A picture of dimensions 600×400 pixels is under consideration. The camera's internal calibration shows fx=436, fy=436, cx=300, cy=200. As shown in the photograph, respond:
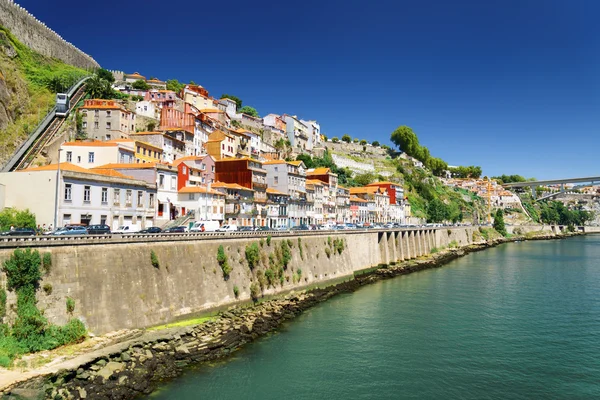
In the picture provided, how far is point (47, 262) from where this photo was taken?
69.1ft

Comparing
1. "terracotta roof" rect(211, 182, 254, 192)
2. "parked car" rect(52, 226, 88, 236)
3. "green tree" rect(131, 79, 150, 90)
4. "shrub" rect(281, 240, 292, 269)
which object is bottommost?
"shrub" rect(281, 240, 292, 269)

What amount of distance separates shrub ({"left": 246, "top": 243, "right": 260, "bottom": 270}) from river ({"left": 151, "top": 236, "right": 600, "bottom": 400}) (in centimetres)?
588

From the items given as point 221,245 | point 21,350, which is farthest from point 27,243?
point 221,245

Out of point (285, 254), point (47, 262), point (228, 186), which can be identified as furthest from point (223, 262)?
point (228, 186)

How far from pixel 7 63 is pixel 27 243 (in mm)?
58323

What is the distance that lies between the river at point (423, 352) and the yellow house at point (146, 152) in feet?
97.1

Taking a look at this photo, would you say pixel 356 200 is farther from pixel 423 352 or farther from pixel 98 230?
pixel 98 230

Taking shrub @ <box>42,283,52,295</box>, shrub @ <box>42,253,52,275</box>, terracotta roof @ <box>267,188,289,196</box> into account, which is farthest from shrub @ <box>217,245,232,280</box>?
terracotta roof @ <box>267,188,289,196</box>

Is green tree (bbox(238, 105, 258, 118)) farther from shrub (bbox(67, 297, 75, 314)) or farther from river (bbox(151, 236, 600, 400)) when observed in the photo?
shrub (bbox(67, 297, 75, 314))

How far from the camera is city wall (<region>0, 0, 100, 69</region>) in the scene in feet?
256

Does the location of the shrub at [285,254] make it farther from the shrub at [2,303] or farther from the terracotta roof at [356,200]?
the terracotta roof at [356,200]

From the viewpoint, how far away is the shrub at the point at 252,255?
35.0m

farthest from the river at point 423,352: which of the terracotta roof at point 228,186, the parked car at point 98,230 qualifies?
the terracotta roof at point 228,186

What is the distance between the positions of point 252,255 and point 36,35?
78208 millimetres
